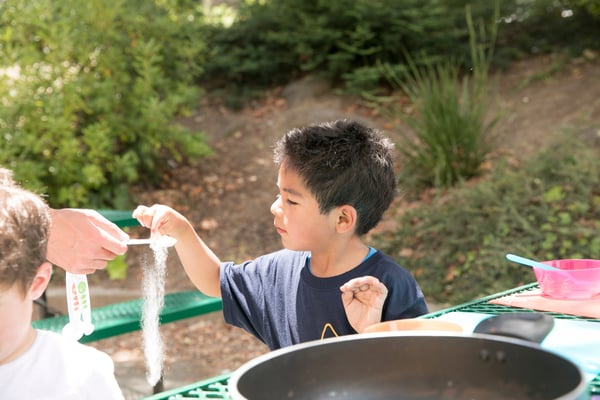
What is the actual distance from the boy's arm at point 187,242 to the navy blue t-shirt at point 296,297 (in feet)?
0.16

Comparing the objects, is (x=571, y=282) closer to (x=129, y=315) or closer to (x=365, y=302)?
(x=365, y=302)

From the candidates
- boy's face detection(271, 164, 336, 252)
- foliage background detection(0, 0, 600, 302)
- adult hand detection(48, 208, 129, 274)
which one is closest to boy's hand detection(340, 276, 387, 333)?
boy's face detection(271, 164, 336, 252)

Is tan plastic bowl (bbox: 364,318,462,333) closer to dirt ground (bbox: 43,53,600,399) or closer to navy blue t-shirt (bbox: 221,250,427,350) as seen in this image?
navy blue t-shirt (bbox: 221,250,427,350)

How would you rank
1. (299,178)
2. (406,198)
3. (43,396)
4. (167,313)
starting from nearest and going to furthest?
1. (43,396)
2. (299,178)
3. (167,313)
4. (406,198)

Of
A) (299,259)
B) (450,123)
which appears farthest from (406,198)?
(299,259)

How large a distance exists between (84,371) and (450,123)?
4736mm

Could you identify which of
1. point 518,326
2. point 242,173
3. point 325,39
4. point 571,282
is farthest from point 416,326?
point 325,39

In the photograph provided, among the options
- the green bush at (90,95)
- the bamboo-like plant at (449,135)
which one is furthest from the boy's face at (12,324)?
the bamboo-like plant at (449,135)

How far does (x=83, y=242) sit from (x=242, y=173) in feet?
16.6

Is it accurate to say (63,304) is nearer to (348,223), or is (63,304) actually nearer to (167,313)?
(167,313)

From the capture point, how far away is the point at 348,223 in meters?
2.04

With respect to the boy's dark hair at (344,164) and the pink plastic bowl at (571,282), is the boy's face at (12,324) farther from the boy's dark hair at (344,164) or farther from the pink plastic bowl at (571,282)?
the pink plastic bowl at (571,282)

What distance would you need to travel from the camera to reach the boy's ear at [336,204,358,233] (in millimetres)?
2027

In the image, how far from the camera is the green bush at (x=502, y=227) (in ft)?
14.8
